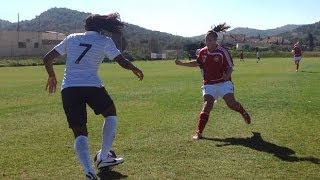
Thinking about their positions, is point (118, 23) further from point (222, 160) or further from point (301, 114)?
point (301, 114)

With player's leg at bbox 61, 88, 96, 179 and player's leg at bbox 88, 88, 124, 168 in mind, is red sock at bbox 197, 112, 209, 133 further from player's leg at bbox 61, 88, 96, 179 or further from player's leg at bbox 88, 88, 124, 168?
player's leg at bbox 61, 88, 96, 179

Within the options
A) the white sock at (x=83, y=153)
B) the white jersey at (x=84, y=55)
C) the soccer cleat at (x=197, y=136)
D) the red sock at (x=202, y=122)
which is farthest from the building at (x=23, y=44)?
the white sock at (x=83, y=153)

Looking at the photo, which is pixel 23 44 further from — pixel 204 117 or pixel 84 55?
pixel 84 55

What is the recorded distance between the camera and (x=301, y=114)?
44.0 ft

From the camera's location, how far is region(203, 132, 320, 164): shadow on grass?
813 centimetres

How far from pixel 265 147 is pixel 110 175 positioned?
3.06m

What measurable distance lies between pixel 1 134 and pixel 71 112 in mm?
4551

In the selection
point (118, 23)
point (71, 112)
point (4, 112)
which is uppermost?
point (118, 23)

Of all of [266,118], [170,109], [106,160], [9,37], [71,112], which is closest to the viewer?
[71,112]

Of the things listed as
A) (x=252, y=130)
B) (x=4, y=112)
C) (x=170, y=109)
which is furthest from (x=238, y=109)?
(x=4, y=112)

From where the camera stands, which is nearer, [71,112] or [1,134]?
[71,112]

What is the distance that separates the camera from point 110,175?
7.22 metres

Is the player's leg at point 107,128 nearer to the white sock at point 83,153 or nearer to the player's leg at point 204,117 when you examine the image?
the white sock at point 83,153

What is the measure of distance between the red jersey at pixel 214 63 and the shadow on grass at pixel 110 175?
12.5ft
